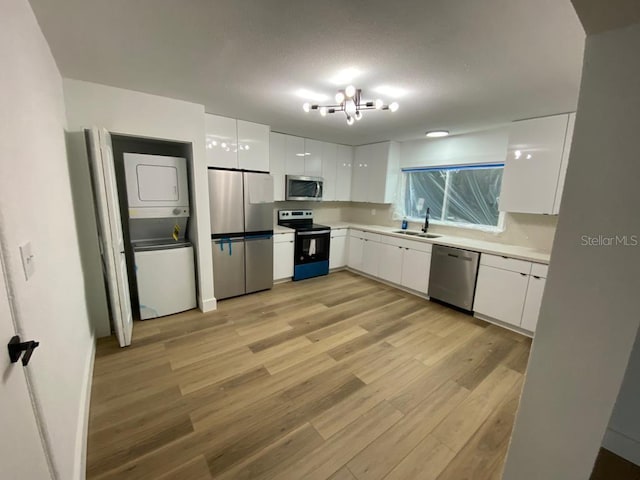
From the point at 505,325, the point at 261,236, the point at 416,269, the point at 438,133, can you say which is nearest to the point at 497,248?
the point at 505,325

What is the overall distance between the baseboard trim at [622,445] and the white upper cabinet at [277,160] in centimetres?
380

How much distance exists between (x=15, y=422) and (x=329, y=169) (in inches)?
174

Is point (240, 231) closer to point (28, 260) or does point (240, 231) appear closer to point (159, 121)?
point (159, 121)

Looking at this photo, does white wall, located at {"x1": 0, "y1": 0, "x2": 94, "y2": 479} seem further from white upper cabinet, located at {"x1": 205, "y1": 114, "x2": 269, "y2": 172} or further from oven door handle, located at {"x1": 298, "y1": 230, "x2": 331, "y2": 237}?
oven door handle, located at {"x1": 298, "y1": 230, "x2": 331, "y2": 237}

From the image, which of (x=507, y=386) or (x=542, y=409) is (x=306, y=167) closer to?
(x=507, y=386)

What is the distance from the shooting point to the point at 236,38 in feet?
4.96

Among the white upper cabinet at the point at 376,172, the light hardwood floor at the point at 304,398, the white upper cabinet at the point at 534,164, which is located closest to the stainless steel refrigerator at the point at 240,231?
the light hardwood floor at the point at 304,398

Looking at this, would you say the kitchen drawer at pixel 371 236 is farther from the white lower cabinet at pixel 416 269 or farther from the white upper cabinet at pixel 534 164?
the white upper cabinet at pixel 534 164

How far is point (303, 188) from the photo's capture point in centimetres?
430

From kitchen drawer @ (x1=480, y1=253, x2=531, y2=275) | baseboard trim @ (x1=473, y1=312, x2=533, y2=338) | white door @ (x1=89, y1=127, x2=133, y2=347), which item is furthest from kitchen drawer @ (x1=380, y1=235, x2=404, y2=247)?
white door @ (x1=89, y1=127, x2=133, y2=347)

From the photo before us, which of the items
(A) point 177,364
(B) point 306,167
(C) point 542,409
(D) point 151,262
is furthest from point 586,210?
(B) point 306,167

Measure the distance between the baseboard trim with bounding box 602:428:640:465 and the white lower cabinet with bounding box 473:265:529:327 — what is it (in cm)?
233

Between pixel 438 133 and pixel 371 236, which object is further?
pixel 371 236

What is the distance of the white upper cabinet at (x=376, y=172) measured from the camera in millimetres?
4395
